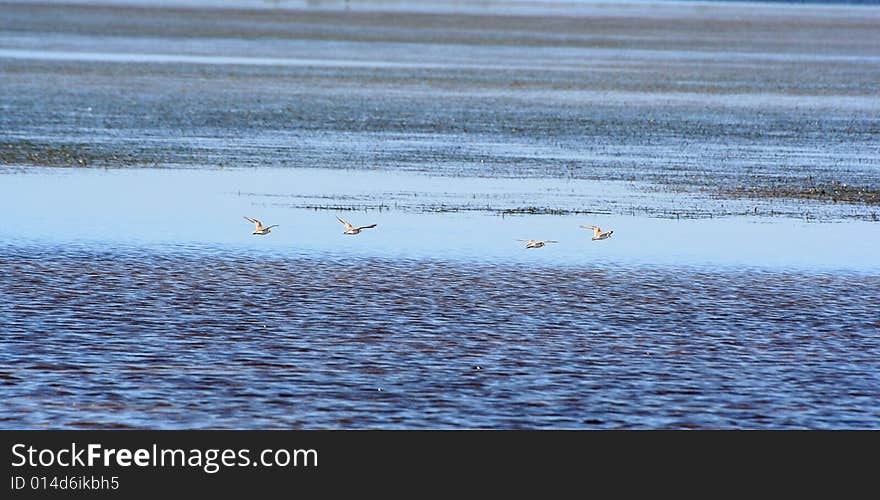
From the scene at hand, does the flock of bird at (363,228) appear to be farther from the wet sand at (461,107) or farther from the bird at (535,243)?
the wet sand at (461,107)

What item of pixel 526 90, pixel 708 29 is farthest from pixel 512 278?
pixel 708 29

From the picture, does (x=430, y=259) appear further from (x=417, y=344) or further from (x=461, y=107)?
(x=461, y=107)

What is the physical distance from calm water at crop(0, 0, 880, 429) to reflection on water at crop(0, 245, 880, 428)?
66mm

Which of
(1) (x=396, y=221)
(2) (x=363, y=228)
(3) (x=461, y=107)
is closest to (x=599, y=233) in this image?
(2) (x=363, y=228)

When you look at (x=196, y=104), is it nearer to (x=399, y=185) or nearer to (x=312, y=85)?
(x=312, y=85)

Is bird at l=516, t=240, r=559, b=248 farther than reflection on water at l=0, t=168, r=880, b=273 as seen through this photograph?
No

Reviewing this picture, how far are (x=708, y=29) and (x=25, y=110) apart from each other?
4276 inches

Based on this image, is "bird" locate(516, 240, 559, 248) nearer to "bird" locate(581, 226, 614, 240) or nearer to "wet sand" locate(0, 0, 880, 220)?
"bird" locate(581, 226, 614, 240)

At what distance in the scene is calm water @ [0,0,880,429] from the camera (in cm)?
2027

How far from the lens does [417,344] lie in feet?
75.4

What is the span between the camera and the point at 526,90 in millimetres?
70375

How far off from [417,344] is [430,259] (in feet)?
23.6

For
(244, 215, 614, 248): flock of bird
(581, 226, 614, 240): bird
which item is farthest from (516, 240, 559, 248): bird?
(581, 226, 614, 240): bird

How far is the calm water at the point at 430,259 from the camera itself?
20266mm
